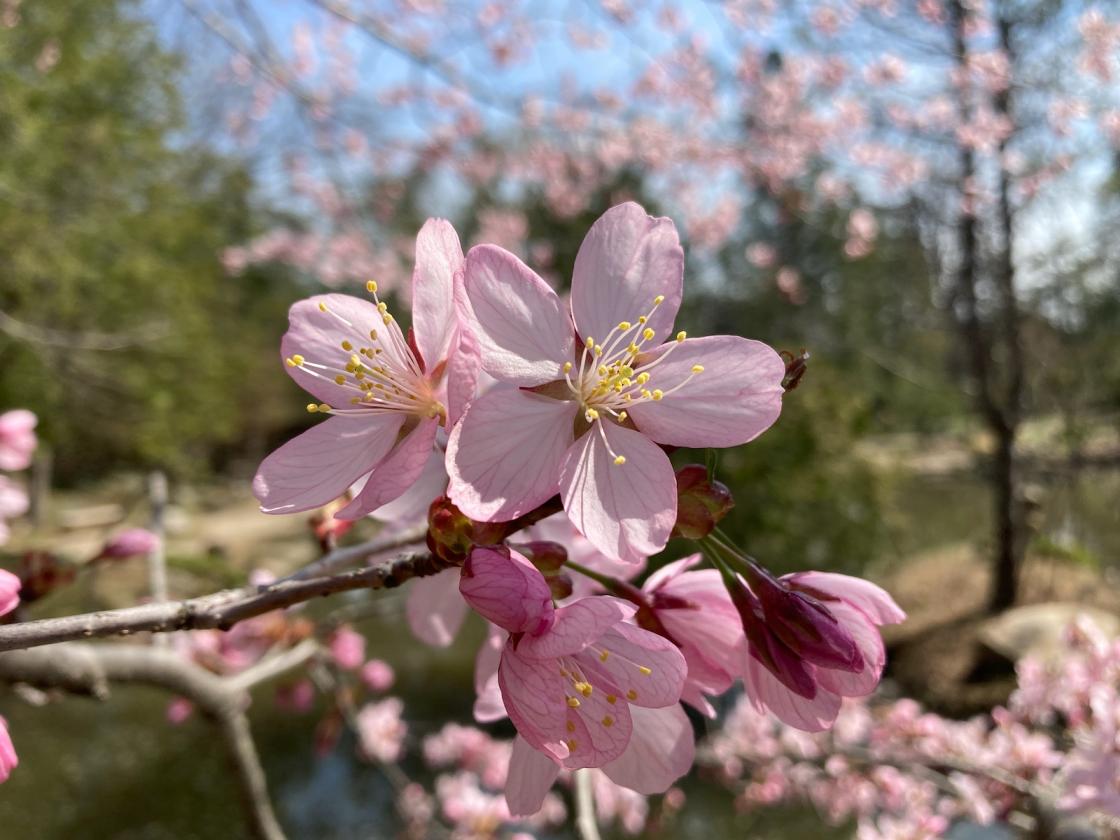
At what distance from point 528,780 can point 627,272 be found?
1.13 feet

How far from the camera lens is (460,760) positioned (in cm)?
351

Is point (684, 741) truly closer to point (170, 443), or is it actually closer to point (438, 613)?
point (438, 613)

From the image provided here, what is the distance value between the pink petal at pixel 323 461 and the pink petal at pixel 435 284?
0.07 m

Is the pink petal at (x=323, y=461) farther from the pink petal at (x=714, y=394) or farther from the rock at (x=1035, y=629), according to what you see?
the rock at (x=1035, y=629)

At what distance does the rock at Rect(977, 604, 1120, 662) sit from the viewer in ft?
14.4

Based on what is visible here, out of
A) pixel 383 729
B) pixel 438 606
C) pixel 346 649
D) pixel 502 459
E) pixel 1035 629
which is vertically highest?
pixel 502 459

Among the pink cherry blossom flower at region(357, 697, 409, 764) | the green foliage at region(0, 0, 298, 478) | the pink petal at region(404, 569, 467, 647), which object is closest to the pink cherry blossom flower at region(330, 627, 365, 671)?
the pink cherry blossom flower at region(357, 697, 409, 764)

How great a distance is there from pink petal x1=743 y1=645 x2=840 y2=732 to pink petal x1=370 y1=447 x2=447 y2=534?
0.85 ft

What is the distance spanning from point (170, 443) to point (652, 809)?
937cm

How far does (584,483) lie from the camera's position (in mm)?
447

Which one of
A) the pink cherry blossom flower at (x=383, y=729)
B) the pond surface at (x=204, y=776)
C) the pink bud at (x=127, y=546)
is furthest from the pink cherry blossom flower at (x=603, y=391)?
the pond surface at (x=204, y=776)

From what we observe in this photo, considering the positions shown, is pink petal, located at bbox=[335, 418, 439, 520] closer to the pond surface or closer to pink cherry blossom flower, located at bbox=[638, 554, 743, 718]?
pink cherry blossom flower, located at bbox=[638, 554, 743, 718]

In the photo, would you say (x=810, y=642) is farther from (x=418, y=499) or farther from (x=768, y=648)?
(x=418, y=499)

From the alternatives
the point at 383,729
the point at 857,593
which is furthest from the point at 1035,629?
the point at 857,593
